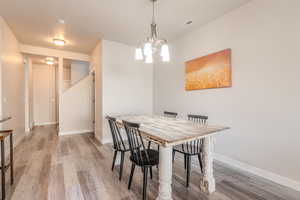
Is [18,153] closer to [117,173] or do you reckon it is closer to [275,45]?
[117,173]

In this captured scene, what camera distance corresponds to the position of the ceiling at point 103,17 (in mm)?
2270

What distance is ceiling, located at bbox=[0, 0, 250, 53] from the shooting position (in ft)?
7.45

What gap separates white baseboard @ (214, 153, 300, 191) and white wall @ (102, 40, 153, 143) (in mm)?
2400

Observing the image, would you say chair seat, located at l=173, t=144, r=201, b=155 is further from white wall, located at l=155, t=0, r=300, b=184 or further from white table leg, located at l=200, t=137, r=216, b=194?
white wall, located at l=155, t=0, r=300, b=184

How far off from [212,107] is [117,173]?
2.09 meters

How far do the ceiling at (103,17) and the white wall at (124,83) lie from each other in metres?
0.42

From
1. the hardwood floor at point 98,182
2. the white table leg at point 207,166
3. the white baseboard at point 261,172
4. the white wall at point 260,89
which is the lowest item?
the hardwood floor at point 98,182

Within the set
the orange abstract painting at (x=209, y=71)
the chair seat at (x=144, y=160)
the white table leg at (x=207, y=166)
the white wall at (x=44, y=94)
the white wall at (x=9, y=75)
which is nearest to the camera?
the chair seat at (x=144, y=160)

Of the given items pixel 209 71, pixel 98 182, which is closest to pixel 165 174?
pixel 98 182

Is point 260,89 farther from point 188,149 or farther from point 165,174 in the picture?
point 165,174

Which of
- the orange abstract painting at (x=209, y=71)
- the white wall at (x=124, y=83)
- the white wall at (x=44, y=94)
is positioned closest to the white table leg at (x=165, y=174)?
the orange abstract painting at (x=209, y=71)

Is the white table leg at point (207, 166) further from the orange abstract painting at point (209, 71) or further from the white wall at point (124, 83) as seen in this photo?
the white wall at point (124, 83)

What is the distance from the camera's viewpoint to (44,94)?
238 inches

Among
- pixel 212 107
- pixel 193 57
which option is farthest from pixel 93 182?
pixel 193 57
